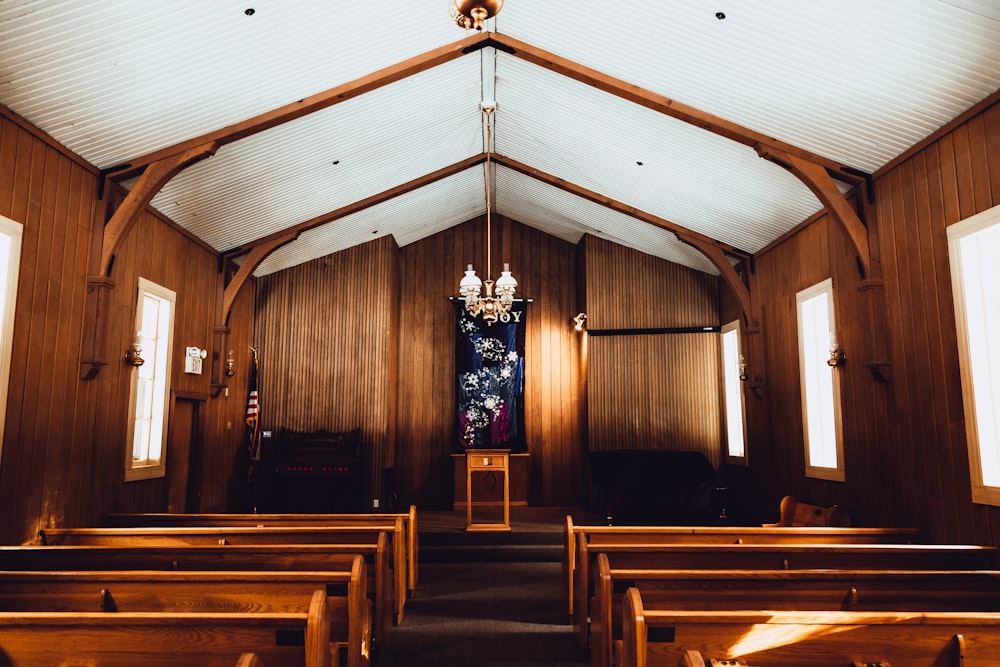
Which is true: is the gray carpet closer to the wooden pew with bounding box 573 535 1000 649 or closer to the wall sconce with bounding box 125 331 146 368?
the wooden pew with bounding box 573 535 1000 649

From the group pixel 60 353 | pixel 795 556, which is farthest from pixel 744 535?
pixel 60 353

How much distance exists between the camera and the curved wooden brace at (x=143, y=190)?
534 cm

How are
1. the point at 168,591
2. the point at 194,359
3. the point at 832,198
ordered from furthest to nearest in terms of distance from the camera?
the point at 194,359, the point at 832,198, the point at 168,591

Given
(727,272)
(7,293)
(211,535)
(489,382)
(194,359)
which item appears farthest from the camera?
(489,382)

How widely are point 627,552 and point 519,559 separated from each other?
11.8ft

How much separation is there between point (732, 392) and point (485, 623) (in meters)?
5.39

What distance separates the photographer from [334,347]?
9.37m

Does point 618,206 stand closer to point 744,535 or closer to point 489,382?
point 489,382

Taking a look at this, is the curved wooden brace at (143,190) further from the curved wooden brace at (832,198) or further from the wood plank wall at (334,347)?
the curved wooden brace at (832,198)

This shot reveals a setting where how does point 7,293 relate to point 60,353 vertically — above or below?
above

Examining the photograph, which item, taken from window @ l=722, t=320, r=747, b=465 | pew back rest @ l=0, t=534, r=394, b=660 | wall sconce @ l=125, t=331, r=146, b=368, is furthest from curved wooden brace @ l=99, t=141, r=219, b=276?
window @ l=722, t=320, r=747, b=465

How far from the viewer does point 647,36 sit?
4715mm

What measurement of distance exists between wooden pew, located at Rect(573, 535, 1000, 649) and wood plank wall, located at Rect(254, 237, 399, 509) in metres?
6.06

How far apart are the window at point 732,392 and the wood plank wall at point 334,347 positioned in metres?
4.64
